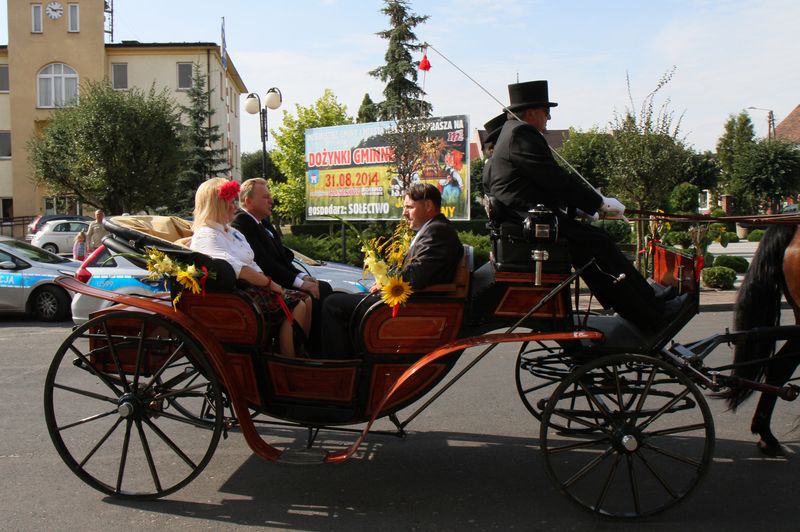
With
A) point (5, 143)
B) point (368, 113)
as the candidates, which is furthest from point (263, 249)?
point (5, 143)

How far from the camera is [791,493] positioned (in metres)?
4.17

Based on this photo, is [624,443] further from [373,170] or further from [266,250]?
[373,170]

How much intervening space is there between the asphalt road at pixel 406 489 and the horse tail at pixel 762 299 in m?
0.55

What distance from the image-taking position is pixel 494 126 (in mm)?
4719

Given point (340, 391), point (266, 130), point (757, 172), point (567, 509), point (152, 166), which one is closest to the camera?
point (567, 509)

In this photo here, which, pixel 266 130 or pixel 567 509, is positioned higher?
pixel 266 130

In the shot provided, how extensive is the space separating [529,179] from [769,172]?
32194 mm

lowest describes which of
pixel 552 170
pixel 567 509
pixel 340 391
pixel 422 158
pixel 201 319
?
pixel 567 509

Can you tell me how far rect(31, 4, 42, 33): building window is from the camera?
36188 millimetres

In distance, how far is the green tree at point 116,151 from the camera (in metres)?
24.7

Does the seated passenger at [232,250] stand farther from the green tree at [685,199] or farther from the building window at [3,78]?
the building window at [3,78]

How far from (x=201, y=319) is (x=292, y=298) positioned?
0.60m

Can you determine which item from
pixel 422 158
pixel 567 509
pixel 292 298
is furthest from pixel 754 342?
pixel 422 158

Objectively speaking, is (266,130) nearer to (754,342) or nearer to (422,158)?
(422,158)
